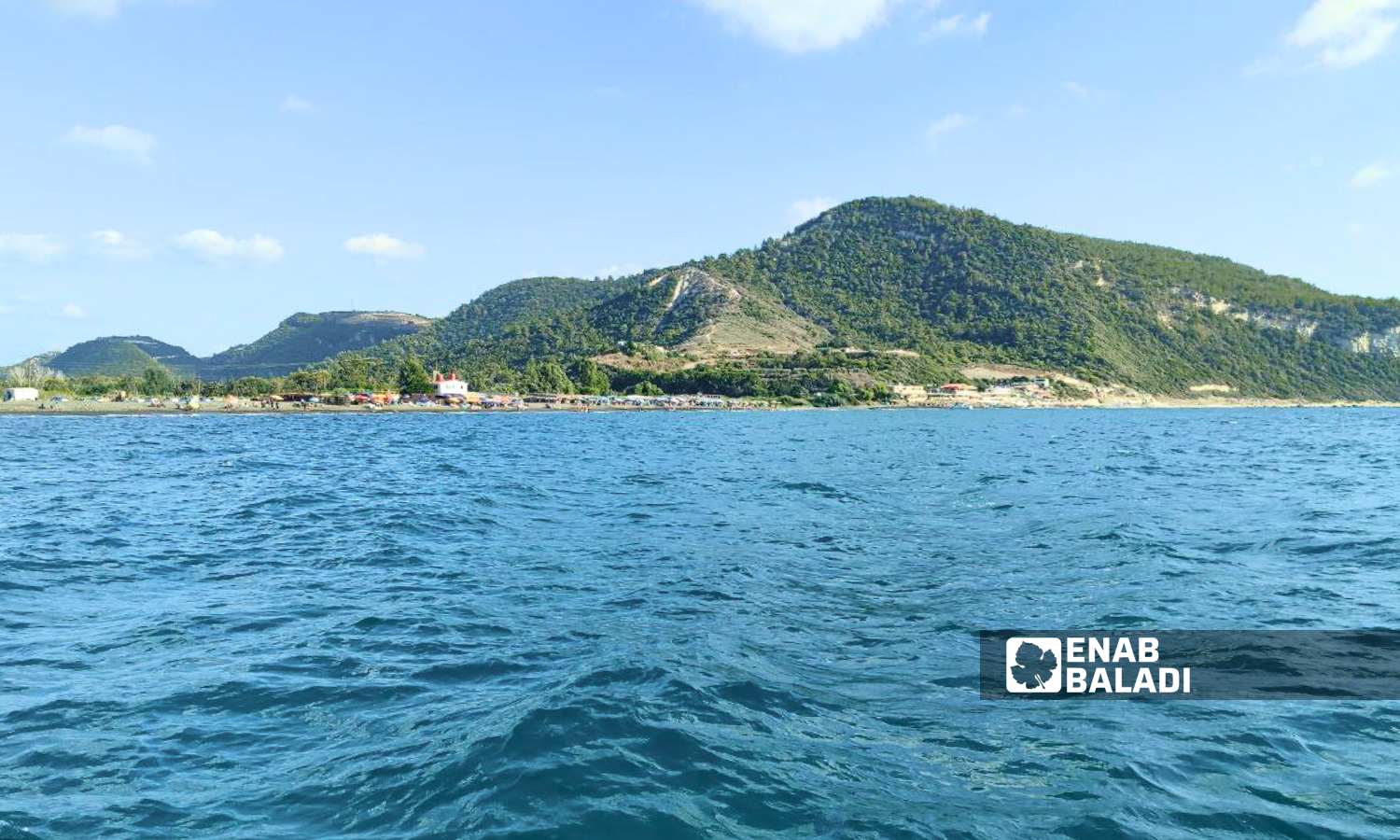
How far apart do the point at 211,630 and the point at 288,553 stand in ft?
23.3

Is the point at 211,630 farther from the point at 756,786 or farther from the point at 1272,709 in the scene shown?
the point at 1272,709

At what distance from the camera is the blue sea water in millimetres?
7211

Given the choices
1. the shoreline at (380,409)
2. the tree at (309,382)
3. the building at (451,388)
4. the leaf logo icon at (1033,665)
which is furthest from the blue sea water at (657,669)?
the tree at (309,382)

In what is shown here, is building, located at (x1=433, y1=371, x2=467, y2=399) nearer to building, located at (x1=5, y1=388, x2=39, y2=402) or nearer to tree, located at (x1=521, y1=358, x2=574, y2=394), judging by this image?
tree, located at (x1=521, y1=358, x2=574, y2=394)

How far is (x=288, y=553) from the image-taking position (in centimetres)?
1950

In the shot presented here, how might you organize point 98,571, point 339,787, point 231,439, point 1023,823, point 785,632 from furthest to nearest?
point 231,439, point 98,571, point 785,632, point 339,787, point 1023,823

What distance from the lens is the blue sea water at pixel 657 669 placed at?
7.21 meters

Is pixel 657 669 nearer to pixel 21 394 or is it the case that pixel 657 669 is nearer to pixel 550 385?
pixel 21 394

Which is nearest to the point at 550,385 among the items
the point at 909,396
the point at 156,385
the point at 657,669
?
the point at 156,385

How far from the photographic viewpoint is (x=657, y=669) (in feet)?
35.2

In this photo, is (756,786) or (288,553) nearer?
(756,786)

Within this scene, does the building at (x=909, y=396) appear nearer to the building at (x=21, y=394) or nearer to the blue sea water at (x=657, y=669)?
the blue sea water at (x=657, y=669)

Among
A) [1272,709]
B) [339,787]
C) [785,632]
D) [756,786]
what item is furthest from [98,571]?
[1272,709]

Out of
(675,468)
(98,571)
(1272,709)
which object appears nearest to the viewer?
(1272,709)
